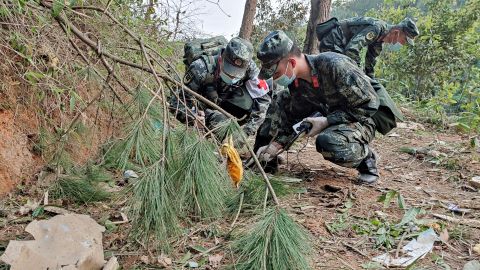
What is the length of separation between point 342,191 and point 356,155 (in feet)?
0.89

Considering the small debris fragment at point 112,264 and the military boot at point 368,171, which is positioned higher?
the military boot at point 368,171

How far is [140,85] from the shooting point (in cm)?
183

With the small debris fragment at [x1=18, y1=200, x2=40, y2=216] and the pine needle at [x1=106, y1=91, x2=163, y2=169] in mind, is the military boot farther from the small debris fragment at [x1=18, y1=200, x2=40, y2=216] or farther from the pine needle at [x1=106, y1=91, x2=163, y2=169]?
the small debris fragment at [x1=18, y1=200, x2=40, y2=216]

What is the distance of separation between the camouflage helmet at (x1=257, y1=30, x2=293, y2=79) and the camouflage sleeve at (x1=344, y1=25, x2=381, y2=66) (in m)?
1.77

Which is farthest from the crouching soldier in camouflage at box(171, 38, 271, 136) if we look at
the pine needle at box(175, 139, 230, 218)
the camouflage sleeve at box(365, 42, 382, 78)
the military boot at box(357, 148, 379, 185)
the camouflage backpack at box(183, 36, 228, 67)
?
the camouflage sleeve at box(365, 42, 382, 78)

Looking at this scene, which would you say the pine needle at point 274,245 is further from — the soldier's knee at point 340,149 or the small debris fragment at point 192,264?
the soldier's knee at point 340,149

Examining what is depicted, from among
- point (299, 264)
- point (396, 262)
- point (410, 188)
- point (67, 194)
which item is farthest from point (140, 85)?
point (410, 188)

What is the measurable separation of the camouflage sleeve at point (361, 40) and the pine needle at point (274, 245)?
9.99 ft

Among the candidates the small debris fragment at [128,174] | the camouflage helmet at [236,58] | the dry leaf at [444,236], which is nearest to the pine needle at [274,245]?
the dry leaf at [444,236]

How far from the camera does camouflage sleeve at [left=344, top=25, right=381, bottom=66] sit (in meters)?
4.12

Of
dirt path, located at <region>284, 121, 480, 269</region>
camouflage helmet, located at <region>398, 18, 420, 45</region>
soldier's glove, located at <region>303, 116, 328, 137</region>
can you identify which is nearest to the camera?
dirt path, located at <region>284, 121, 480, 269</region>

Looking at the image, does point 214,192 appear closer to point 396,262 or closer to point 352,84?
point 396,262

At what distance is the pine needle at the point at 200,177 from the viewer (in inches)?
63.2

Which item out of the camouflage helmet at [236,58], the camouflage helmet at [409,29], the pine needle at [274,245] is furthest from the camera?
the camouflage helmet at [409,29]
